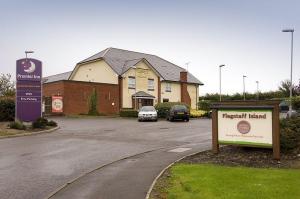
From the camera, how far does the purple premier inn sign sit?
29.2 m

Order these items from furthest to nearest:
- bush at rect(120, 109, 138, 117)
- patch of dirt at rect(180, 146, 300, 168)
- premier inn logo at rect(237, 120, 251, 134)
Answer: bush at rect(120, 109, 138, 117) < premier inn logo at rect(237, 120, 251, 134) < patch of dirt at rect(180, 146, 300, 168)

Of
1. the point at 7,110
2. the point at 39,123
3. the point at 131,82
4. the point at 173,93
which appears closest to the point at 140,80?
the point at 131,82

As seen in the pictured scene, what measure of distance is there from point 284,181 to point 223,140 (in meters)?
4.98

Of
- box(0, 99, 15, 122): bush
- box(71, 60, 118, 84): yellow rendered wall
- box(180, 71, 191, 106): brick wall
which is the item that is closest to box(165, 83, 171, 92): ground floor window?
box(180, 71, 191, 106): brick wall

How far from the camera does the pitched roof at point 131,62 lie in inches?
2442

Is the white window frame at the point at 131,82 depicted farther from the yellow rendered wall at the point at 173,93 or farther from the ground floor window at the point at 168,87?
the ground floor window at the point at 168,87

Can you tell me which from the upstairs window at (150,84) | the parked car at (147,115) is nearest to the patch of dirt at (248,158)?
the parked car at (147,115)

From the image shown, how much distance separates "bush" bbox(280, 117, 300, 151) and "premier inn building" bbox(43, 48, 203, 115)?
4013 centimetres

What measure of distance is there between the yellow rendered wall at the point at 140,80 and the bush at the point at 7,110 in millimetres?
27608

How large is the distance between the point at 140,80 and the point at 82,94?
10337mm

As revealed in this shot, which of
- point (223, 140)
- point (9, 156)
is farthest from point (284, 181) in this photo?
point (9, 156)

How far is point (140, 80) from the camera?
205 feet

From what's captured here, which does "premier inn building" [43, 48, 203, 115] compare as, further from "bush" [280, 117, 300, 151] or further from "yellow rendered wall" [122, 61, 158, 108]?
"bush" [280, 117, 300, 151]

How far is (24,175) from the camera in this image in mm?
12445
